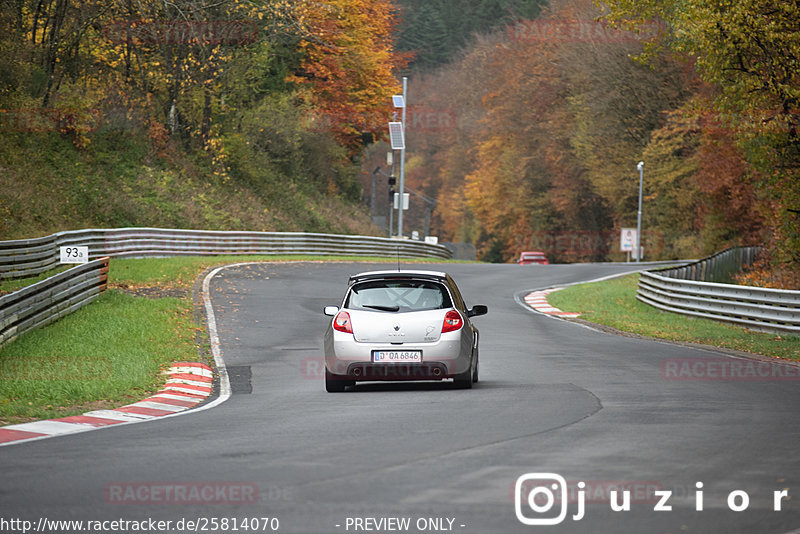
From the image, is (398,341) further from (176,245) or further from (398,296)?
(176,245)

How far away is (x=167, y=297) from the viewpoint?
27.1 metres

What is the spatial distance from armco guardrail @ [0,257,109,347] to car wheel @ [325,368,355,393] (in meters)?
6.33

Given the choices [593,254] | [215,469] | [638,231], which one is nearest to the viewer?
[215,469]

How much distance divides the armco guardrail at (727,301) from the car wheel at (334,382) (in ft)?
41.7

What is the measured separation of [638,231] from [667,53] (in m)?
12.0

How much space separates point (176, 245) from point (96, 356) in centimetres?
2847

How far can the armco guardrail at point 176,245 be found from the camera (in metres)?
30.4

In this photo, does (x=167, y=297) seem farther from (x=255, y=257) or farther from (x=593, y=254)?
(x=593, y=254)

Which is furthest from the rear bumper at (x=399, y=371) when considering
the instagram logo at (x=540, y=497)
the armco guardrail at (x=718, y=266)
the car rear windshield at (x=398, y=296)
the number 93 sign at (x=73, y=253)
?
the armco guardrail at (x=718, y=266)

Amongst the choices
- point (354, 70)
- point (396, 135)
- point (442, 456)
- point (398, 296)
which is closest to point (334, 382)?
point (398, 296)

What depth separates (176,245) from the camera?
150 ft

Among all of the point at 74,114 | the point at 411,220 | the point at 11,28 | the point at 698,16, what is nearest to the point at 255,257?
the point at 74,114

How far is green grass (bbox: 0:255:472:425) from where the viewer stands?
13.8 m

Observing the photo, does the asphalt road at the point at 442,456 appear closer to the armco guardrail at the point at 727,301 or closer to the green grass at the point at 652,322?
the green grass at the point at 652,322
